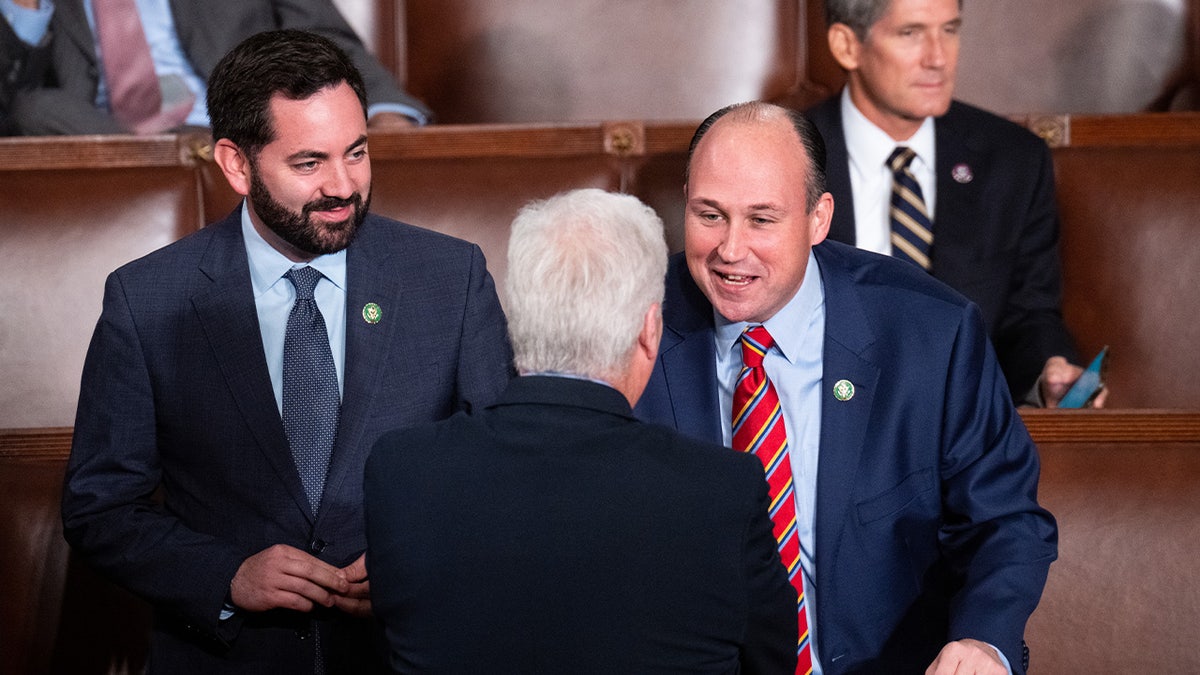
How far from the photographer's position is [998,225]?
2.27m

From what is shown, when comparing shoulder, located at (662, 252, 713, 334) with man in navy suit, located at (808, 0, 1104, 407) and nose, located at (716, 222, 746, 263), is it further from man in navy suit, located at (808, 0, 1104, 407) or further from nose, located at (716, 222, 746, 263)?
man in navy suit, located at (808, 0, 1104, 407)

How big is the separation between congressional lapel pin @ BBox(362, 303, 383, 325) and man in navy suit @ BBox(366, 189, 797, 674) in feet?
1.13

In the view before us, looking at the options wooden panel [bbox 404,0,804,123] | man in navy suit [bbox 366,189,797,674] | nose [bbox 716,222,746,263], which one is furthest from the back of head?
wooden panel [bbox 404,0,804,123]

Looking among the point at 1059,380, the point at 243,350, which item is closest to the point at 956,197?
the point at 1059,380

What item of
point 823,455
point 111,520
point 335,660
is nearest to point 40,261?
point 111,520

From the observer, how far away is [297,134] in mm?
1422

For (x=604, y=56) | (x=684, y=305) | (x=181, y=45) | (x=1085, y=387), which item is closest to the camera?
(x=684, y=305)

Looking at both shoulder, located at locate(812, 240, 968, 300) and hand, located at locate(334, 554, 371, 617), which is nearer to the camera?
hand, located at locate(334, 554, 371, 617)

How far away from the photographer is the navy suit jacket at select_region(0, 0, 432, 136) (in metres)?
2.59

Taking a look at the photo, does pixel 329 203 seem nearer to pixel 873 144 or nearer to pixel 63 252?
pixel 63 252

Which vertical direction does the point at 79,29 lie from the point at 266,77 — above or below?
above

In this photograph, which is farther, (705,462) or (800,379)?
(800,379)

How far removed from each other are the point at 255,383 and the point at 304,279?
0.41 feet

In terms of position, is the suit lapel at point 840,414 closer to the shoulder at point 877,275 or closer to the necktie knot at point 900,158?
the shoulder at point 877,275
